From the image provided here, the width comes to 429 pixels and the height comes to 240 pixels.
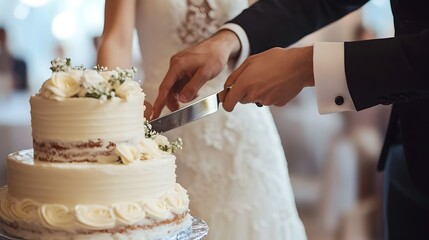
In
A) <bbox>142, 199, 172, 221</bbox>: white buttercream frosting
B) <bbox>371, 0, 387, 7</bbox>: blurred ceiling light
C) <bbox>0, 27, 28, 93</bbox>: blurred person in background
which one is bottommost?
<bbox>142, 199, 172, 221</bbox>: white buttercream frosting

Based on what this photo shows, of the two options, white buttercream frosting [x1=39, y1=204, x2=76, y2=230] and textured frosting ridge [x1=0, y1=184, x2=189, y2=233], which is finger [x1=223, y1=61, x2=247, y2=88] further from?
white buttercream frosting [x1=39, y1=204, x2=76, y2=230]

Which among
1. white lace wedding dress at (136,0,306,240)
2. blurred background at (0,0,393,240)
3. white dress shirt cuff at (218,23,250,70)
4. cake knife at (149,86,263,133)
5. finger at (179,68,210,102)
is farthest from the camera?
blurred background at (0,0,393,240)

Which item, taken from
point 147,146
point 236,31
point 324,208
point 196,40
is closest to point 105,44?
point 196,40

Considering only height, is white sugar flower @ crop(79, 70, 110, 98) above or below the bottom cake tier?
above

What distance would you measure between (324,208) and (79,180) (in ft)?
12.8

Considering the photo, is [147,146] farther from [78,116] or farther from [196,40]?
[196,40]

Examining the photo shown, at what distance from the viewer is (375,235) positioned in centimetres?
504

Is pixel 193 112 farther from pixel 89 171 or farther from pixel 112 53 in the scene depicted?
pixel 112 53

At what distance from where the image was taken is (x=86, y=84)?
1.56 meters

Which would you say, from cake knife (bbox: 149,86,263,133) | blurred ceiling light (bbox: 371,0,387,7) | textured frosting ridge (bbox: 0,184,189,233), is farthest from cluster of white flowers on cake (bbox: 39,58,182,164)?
blurred ceiling light (bbox: 371,0,387,7)

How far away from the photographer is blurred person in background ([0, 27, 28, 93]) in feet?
19.1

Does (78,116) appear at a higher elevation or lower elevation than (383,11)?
lower

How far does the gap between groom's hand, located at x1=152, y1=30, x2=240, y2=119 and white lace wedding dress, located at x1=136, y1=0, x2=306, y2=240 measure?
18.2 inches

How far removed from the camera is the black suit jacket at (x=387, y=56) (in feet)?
5.47
